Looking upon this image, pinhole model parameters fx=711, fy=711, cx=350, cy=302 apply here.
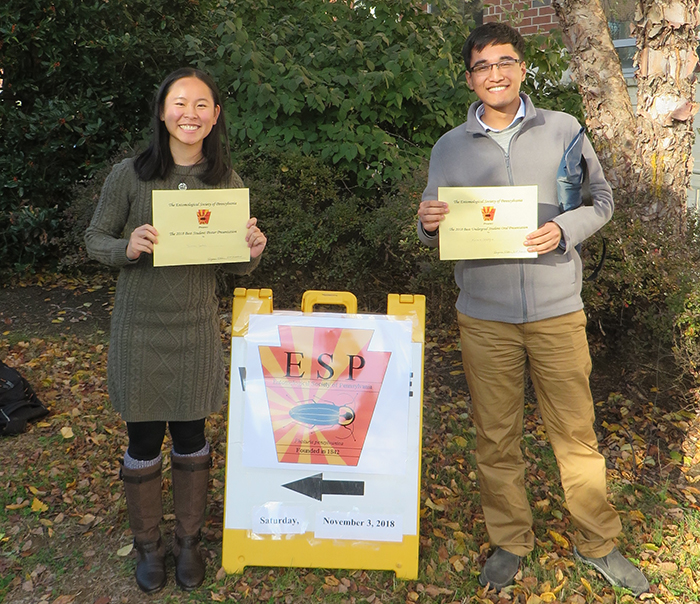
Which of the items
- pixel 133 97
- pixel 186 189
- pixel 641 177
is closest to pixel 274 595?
pixel 186 189

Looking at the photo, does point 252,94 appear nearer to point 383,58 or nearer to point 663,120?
point 383,58

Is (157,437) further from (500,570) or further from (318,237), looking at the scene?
(318,237)

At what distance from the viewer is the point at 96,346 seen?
19.5 feet

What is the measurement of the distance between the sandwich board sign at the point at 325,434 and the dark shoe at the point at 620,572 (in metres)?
0.80

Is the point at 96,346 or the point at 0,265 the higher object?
the point at 0,265

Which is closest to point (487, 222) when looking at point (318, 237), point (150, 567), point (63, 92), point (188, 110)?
point (188, 110)

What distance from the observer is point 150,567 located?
3053 mm

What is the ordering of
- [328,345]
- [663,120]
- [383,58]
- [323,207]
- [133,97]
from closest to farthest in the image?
[328,345] < [663,120] < [383,58] < [323,207] < [133,97]

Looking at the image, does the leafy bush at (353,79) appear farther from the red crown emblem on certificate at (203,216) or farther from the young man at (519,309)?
the red crown emblem on certificate at (203,216)

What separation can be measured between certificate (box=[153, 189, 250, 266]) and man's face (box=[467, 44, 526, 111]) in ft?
3.29

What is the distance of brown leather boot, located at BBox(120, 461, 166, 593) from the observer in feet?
9.66

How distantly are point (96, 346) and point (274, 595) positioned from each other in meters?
3.50

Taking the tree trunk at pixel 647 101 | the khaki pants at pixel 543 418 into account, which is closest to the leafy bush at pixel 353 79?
the tree trunk at pixel 647 101

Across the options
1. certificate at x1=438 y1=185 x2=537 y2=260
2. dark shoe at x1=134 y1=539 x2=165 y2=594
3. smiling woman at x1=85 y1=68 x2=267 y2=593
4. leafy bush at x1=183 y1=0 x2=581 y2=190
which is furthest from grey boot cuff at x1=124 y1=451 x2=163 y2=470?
leafy bush at x1=183 y1=0 x2=581 y2=190
